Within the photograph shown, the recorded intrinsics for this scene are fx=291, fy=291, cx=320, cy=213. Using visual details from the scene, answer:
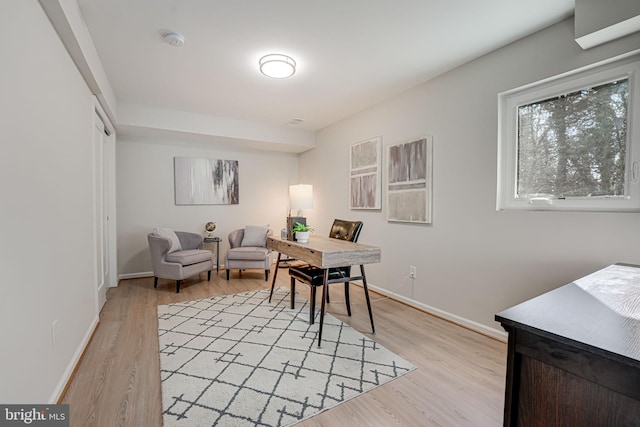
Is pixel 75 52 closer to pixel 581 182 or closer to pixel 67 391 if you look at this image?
pixel 67 391

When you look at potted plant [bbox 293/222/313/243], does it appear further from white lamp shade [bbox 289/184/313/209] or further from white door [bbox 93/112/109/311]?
white door [bbox 93/112/109/311]

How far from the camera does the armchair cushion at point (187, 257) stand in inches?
147

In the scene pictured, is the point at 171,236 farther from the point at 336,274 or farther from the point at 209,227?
the point at 336,274

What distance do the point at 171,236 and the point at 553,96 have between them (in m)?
4.44

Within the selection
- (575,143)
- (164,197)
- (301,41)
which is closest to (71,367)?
(301,41)

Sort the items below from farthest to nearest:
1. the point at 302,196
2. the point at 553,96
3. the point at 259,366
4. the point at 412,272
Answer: the point at 302,196
the point at 412,272
the point at 553,96
the point at 259,366

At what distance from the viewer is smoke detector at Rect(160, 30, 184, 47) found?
221 cm

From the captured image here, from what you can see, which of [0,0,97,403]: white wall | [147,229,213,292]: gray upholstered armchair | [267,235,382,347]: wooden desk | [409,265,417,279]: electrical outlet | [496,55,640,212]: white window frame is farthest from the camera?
[147,229,213,292]: gray upholstered armchair

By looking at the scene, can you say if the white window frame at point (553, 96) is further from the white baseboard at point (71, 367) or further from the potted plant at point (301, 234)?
the white baseboard at point (71, 367)

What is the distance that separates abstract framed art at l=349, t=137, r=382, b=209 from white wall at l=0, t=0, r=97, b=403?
2951mm

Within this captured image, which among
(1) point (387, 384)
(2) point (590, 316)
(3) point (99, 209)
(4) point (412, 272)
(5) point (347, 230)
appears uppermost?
(3) point (99, 209)

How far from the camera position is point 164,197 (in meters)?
4.58

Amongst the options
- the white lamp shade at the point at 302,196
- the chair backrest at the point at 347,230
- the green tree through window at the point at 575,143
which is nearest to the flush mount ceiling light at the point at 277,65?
the white lamp shade at the point at 302,196

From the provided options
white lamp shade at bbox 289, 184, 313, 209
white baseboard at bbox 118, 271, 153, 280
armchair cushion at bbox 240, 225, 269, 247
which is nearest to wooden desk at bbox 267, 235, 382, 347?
white lamp shade at bbox 289, 184, 313, 209
